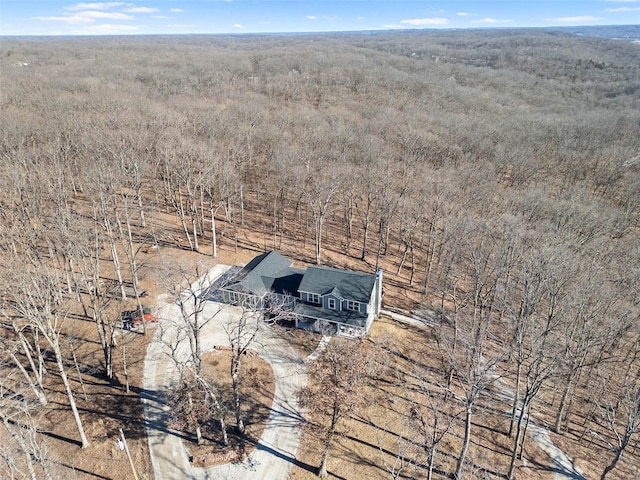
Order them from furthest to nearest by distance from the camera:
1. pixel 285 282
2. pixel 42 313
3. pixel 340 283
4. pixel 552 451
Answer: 1. pixel 285 282
2. pixel 340 283
3. pixel 552 451
4. pixel 42 313

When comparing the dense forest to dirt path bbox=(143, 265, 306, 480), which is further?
the dense forest

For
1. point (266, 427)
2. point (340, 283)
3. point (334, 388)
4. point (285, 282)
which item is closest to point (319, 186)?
point (285, 282)

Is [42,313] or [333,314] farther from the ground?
[42,313]

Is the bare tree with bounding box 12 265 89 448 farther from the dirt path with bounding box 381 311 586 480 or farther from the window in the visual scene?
the dirt path with bounding box 381 311 586 480

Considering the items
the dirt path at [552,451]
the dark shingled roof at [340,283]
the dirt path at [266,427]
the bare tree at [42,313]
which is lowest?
the dirt path at [552,451]

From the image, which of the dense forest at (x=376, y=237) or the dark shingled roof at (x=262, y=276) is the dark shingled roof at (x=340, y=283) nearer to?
the dark shingled roof at (x=262, y=276)

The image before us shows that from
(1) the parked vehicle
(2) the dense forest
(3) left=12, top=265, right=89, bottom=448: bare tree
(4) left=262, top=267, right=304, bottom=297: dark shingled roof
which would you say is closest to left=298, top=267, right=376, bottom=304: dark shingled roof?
(4) left=262, top=267, right=304, bottom=297: dark shingled roof

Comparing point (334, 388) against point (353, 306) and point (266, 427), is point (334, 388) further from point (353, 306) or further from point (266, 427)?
point (353, 306)

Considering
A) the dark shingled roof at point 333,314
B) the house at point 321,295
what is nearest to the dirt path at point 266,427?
the house at point 321,295
